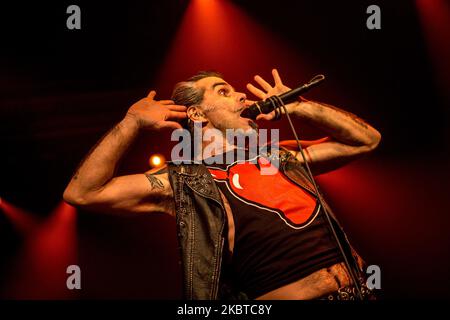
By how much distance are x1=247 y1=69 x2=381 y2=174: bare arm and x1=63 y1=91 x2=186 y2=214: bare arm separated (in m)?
0.62

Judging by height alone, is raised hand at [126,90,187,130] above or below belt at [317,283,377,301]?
above

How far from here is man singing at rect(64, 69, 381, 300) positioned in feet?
6.13

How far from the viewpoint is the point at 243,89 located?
12.2 ft

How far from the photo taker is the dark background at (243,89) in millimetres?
3463

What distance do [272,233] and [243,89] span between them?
6.53 ft

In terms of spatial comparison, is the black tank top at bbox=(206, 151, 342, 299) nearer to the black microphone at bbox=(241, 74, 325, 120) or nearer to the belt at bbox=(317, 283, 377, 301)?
the belt at bbox=(317, 283, 377, 301)

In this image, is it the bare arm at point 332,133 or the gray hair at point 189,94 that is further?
the gray hair at point 189,94

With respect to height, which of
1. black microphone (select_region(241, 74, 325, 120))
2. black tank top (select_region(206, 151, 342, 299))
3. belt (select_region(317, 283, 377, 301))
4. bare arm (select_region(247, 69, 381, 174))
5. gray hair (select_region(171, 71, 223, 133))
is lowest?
belt (select_region(317, 283, 377, 301))

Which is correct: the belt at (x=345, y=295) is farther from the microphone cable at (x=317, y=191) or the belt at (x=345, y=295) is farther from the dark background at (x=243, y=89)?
the dark background at (x=243, y=89)
